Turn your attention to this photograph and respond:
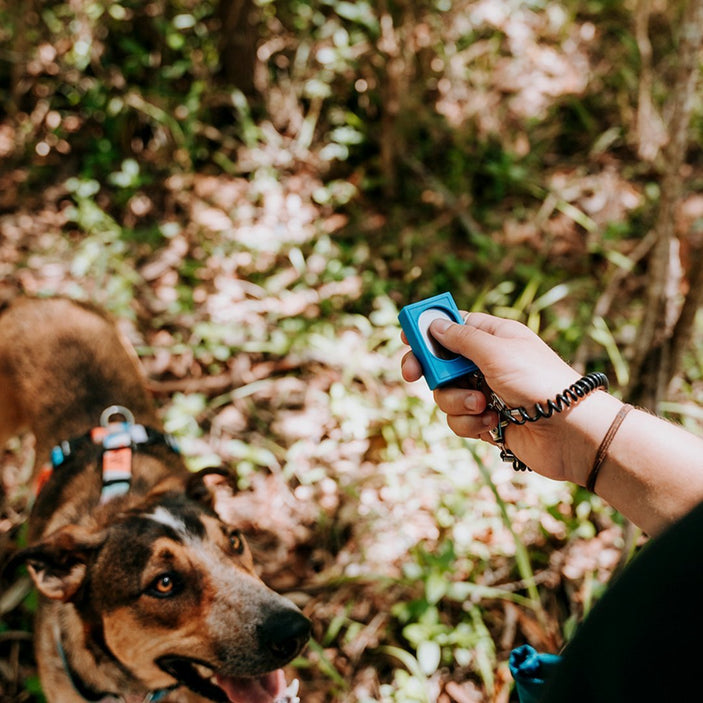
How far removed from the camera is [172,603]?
2260 mm

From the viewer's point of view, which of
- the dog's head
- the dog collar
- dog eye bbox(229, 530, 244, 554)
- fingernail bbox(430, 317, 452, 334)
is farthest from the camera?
the dog collar

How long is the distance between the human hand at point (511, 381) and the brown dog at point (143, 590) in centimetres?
106

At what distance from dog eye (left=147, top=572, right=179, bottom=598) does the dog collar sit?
25.5 inches

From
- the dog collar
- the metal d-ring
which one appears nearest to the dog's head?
the dog collar

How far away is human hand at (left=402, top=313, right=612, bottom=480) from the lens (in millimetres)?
1797

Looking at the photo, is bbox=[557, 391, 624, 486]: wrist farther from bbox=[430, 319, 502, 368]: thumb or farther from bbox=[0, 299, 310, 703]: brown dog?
bbox=[0, 299, 310, 703]: brown dog

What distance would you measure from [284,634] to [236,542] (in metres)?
0.47

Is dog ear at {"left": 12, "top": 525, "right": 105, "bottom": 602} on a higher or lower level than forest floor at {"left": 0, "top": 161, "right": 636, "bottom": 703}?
higher

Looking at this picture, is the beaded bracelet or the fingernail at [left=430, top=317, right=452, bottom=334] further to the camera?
the fingernail at [left=430, top=317, right=452, bottom=334]

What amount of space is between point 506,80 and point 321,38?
176 centimetres

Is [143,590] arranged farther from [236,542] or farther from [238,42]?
[238,42]

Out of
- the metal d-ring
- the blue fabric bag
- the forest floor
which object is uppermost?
the blue fabric bag

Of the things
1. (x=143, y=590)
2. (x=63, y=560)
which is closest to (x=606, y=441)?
(x=143, y=590)

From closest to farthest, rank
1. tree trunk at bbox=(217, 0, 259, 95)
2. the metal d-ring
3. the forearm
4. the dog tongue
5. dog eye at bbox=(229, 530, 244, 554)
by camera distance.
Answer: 1. the forearm
2. the dog tongue
3. dog eye at bbox=(229, 530, 244, 554)
4. the metal d-ring
5. tree trunk at bbox=(217, 0, 259, 95)
